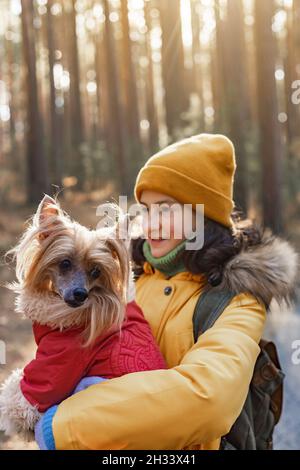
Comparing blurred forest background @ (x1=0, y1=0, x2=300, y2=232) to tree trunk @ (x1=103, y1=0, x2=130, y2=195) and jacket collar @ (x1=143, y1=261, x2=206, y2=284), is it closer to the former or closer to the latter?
tree trunk @ (x1=103, y1=0, x2=130, y2=195)

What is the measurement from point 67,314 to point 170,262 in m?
0.85

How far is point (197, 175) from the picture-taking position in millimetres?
3383

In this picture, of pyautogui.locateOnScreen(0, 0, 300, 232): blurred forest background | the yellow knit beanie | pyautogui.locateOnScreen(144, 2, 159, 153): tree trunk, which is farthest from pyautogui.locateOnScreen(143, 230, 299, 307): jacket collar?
pyautogui.locateOnScreen(144, 2, 159, 153): tree trunk

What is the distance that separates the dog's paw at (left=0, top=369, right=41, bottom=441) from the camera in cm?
275

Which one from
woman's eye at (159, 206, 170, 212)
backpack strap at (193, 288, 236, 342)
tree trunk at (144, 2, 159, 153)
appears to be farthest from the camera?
tree trunk at (144, 2, 159, 153)

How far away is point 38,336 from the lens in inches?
114

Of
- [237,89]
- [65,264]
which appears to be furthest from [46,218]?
[237,89]

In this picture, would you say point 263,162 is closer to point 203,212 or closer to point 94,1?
point 203,212

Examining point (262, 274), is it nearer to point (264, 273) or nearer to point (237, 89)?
point (264, 273)

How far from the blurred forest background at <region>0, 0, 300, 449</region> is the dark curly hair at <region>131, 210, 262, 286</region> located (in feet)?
8.41

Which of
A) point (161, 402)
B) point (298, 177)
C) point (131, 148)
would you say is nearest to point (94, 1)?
point (131, 148)

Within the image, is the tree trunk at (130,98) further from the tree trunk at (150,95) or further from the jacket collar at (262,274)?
the jacket collar at (262,274)

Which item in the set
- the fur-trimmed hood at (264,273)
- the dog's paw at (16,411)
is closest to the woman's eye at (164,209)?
the fur-trimmed hood at (264,273)

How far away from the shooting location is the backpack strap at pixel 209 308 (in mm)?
3058
